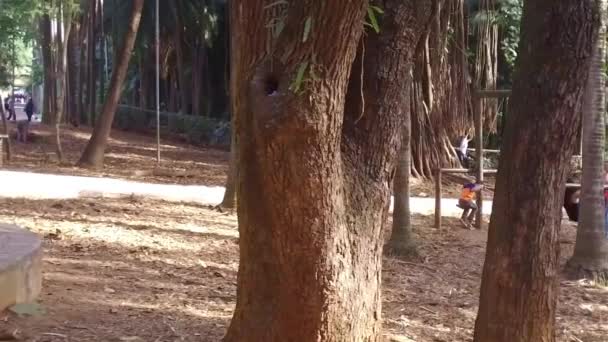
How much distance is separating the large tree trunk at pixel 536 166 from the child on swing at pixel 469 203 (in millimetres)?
8413

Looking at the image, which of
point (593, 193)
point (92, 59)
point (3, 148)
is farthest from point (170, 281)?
point (92, 59)

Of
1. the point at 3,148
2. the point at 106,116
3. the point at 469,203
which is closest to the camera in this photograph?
the point at 469,203

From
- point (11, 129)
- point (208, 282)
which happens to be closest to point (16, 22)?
point (11, 129)

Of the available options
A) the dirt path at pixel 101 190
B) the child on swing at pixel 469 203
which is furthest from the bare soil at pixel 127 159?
the child on swing at pixel 469 203

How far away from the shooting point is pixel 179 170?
19953 mm

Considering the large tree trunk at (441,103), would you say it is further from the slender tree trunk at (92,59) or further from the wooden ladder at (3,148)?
the slender tree trunk at (92,59)

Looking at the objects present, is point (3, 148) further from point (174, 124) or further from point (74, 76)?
point (74, 76)

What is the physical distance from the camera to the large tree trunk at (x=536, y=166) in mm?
4887

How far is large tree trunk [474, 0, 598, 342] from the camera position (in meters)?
4.89

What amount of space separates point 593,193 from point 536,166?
5842 mm

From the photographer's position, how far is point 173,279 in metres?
7.95

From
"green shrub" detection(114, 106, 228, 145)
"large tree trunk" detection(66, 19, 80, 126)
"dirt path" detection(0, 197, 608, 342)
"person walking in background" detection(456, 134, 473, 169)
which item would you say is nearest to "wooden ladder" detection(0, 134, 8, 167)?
"dirt path" detection(0, 197, 608, 342)

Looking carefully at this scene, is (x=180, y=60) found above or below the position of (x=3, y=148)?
above

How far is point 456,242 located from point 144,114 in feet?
88.9
